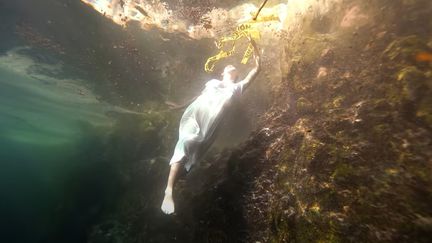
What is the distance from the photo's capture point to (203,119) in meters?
6.38

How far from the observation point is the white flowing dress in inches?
241

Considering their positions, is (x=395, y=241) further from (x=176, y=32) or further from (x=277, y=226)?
(x=176, y=32)

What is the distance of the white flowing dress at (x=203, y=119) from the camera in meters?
6.12

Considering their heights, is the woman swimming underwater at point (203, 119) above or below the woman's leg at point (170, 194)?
above

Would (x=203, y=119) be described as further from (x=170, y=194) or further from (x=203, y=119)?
(x=170, y=194)

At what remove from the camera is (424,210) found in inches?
141

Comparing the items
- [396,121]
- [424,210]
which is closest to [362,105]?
[396,121]

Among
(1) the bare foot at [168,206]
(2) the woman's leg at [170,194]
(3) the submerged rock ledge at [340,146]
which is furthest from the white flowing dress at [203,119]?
(3) the submerged rock ledge at [340,146]

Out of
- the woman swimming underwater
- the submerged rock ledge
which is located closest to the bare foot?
the woman swimming underwater

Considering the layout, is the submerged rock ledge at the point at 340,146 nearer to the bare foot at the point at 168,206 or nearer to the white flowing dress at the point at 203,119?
the white flowing dress at the point at 203,119

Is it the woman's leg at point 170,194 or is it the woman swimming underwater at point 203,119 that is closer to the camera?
the woman's leg at point 170,194

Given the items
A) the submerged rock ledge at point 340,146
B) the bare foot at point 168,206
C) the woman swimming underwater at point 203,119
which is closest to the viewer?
the submerged rock ledge at point 340,146

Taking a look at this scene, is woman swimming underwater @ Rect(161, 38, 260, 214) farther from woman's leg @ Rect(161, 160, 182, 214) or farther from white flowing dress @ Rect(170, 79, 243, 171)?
woman's leg @ Rect(161, 160, 182, 214)

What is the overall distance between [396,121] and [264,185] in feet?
9.47
